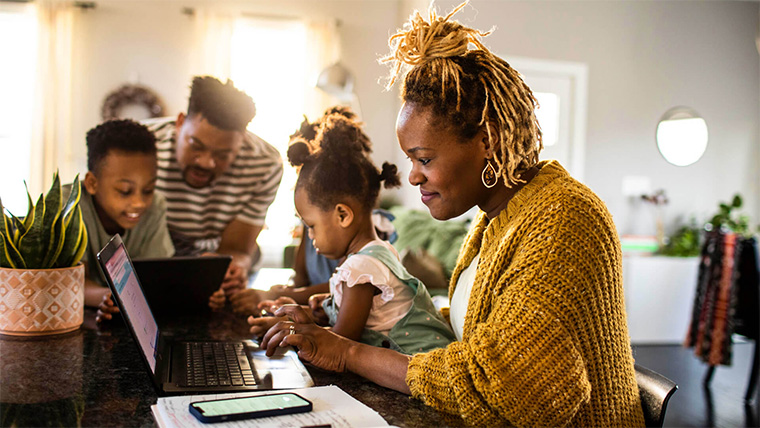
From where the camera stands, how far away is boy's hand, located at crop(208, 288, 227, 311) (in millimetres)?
1758

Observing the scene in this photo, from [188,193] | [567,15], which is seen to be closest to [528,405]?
[188,193]

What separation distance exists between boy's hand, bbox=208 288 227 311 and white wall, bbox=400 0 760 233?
4.29 m

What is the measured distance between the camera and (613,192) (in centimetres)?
590

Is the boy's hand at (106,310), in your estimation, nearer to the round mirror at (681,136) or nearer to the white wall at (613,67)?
the white wall at (613,67)

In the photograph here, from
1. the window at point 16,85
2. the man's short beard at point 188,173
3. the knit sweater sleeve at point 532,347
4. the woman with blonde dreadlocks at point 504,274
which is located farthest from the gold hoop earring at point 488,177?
the window at point 16,85

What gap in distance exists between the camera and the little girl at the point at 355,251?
1.31m

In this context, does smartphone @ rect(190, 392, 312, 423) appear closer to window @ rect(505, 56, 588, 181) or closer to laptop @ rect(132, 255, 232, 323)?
laptop @ rect(132, 255, 232, 323)

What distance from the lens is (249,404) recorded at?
91 cm

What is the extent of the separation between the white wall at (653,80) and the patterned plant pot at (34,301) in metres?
4.67

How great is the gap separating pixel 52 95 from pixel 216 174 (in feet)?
15.0

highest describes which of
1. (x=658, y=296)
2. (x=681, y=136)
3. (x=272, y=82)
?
(x=272, y=82)

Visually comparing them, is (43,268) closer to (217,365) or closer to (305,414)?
(217,365)

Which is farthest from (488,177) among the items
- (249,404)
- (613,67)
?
(613,67)

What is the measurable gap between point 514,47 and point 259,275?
3.77 m
